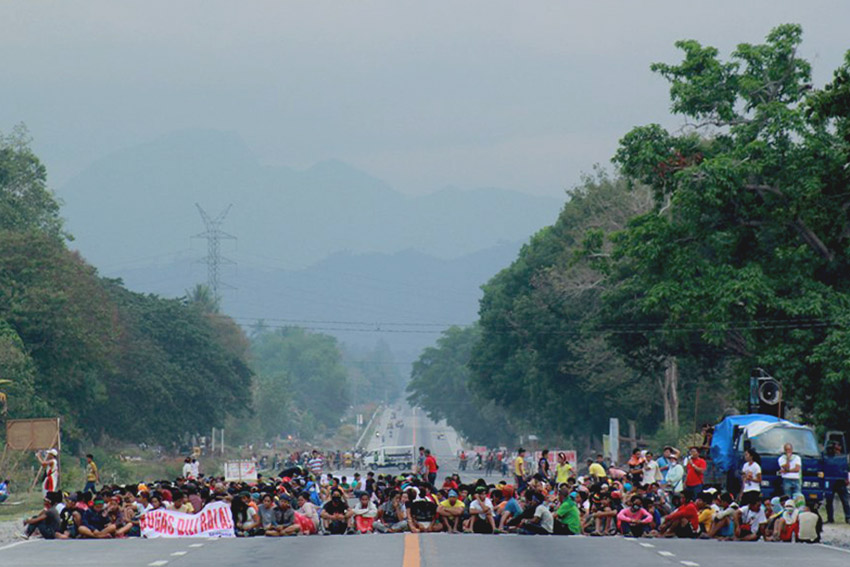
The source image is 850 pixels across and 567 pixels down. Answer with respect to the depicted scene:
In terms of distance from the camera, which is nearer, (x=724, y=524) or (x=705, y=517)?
(x=724, y=524)

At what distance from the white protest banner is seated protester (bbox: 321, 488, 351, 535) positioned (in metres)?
2.27

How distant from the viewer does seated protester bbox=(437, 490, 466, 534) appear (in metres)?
33.5

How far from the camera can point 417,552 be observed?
82.2 ft

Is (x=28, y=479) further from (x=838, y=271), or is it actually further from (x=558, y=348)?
(x=558, y=348)

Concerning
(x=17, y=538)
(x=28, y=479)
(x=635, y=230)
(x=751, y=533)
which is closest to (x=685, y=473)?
(x=751, y=533)

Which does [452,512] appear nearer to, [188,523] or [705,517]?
[705,517]

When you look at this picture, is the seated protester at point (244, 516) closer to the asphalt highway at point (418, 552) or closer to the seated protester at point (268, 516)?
the seated protester at point (268, 516)

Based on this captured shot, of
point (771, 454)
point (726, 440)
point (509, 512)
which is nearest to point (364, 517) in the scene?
point (509, 512)

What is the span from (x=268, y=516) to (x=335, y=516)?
1492 millimetres

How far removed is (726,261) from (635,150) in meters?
4.91

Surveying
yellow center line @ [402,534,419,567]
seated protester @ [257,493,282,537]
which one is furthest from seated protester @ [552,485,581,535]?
seated protester @ [257,493,282,537]

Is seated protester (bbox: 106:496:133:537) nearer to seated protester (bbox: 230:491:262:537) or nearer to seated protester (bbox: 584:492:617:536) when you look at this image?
seated protester (bbox: 230:491:262:537)

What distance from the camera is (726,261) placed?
56.9m

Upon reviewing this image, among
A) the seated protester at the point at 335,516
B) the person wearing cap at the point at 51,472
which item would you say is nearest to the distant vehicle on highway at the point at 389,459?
the person wearing cap at the point at 51,472
